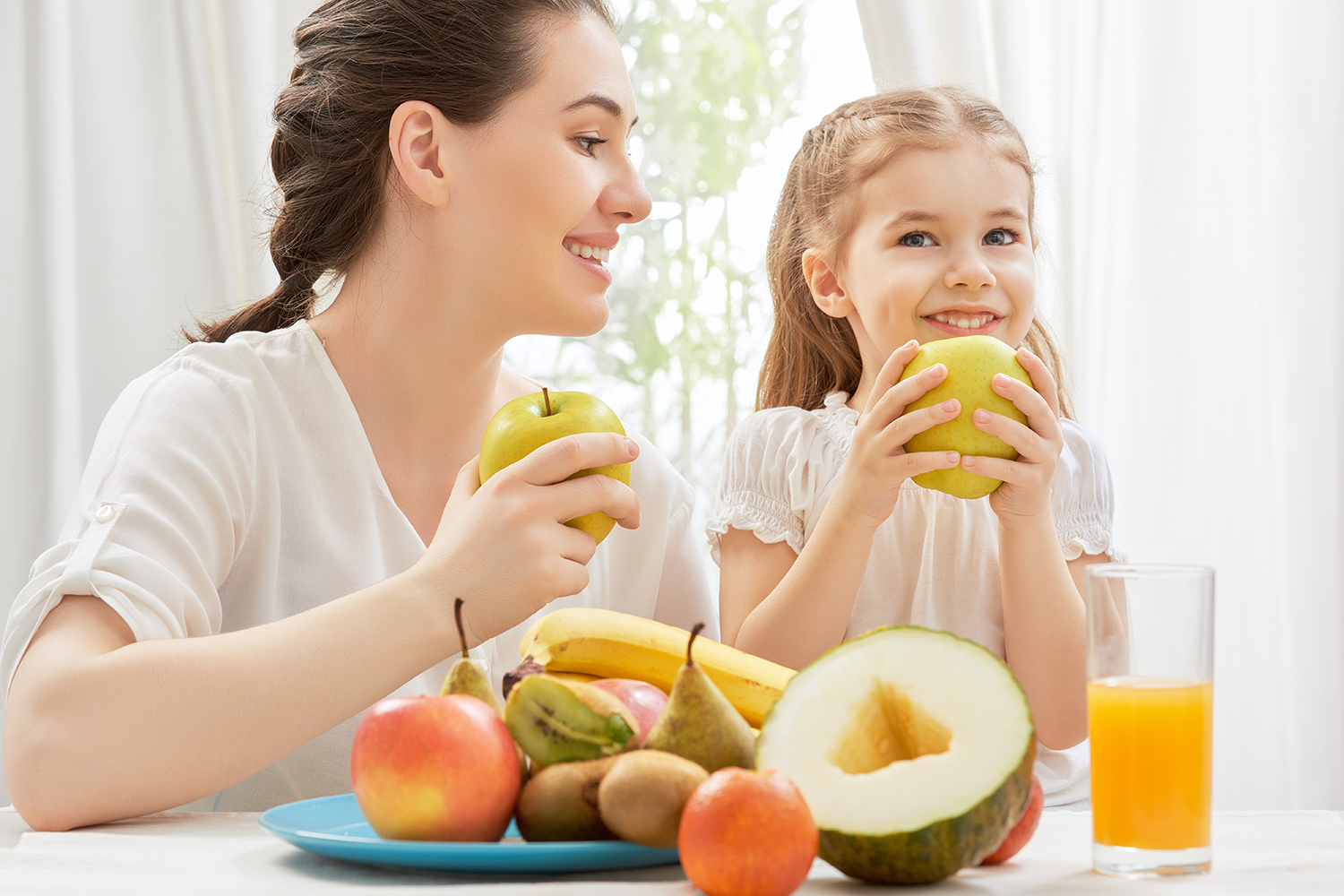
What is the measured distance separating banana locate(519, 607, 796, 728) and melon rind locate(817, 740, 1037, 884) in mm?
313

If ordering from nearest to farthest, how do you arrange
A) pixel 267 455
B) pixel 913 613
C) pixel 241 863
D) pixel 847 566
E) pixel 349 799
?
pixel 241 863
pixel 349 799
pixel 267 455
pixel 847 566
pixel 913 613

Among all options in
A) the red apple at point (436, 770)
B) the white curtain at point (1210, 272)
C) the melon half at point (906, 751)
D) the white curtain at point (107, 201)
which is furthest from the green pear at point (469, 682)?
the white curtain at point (1210, 272)

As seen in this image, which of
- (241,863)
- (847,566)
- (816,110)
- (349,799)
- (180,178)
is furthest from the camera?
(816,110)

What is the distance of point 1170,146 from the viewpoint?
2.42m

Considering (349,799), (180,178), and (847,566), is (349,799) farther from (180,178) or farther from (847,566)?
(180,178)

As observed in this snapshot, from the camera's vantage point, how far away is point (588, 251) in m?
1.38

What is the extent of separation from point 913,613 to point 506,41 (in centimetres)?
89

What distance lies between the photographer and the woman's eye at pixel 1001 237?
154cm

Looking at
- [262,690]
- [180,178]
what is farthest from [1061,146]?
[262,690]

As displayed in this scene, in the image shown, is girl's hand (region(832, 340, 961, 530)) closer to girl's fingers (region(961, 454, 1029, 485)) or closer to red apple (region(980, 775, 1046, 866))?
girl's fingers (region(961, 454, 1029, 485))

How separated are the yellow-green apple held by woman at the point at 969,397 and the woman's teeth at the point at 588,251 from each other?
0.40m

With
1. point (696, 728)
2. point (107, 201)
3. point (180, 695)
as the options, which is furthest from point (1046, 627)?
point (107, 201)

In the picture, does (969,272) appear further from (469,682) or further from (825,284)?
(469,682)

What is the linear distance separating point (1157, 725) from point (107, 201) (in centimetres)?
229
